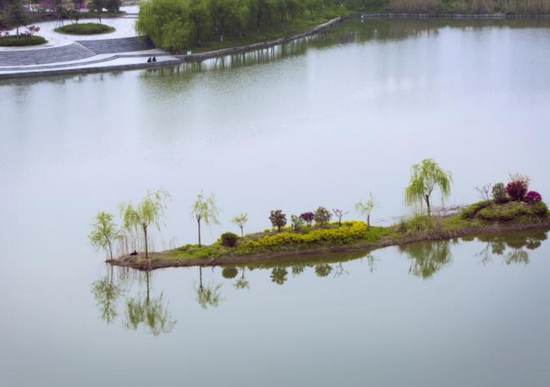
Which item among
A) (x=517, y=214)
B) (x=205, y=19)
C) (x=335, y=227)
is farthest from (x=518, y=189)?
(x=205, y=19)

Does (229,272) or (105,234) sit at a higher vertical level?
(105,234)

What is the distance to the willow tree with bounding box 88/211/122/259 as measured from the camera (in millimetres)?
16734

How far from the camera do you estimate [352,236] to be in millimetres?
17453

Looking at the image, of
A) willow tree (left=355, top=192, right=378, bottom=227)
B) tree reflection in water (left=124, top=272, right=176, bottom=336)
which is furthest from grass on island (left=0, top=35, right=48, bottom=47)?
tree reflection in water (left=124, top=272, right=176, bottom=336)

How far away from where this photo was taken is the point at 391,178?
21078 millimetres

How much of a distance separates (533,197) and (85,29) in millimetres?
26562

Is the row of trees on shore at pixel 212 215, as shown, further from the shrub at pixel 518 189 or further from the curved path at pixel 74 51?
the curved path at pixel 74 51

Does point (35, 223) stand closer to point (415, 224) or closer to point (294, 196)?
point (294, 196)

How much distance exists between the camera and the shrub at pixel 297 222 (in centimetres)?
1752

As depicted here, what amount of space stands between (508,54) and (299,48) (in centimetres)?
1008

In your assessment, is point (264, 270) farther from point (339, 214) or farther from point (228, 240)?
point (339, 214)

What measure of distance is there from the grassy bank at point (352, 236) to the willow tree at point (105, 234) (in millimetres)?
422

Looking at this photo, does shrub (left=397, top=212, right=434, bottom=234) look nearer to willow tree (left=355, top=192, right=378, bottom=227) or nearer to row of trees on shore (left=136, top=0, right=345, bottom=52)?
willow tree (left=355, top=192, right=378, bottom=227)

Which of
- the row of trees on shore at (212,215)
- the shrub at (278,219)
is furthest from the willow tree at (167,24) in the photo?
the shrub at (278,219)
